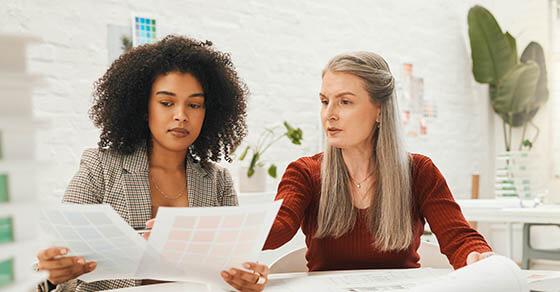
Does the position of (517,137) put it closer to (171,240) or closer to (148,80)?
(148,80)

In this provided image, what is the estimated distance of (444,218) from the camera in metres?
1.34

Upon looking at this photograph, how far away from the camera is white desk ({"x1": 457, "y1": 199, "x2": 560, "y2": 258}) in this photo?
8.89 feet

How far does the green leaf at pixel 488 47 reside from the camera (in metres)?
4.99

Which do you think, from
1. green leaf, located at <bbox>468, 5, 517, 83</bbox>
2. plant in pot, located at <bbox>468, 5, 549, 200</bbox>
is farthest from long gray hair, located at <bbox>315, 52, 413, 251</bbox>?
green leaf, located at <bbox>468, 5, 517, 83</bbox>

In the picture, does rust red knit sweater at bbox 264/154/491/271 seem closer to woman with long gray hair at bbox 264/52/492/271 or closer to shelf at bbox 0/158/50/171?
woman with long gray hair at bbox 264/52/492/271

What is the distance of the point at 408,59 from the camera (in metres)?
4.71

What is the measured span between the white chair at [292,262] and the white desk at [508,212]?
172 centimetres

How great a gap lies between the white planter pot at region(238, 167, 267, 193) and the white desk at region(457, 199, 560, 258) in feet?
3.79

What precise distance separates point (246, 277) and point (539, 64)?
5.04 metres

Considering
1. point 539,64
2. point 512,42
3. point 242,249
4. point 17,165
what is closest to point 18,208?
point 17,165

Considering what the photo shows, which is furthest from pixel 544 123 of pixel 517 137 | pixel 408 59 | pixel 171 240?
pixel 171 240

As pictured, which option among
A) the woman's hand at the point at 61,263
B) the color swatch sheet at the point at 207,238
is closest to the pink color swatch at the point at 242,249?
the color swatch sheet at the point at 207,238

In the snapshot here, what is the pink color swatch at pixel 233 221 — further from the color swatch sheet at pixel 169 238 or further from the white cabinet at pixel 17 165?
the white cabinet at pixel 17 165

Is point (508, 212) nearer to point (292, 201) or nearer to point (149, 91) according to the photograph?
point (292, 201)
